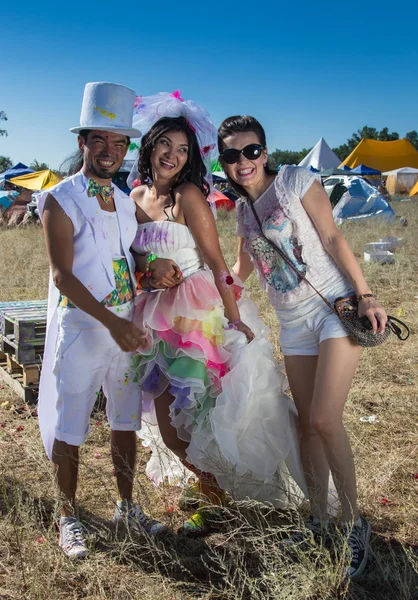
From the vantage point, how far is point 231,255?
1127cm

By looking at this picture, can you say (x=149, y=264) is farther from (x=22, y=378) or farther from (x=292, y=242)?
(x=22, y=378)

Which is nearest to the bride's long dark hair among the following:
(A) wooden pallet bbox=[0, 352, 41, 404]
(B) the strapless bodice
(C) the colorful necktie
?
(B) the strapless bodice

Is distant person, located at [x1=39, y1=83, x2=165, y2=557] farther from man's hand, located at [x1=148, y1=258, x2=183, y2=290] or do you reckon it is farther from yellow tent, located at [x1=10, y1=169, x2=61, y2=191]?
yellow tent, located at [x1=10, y1=169, x2=61, y2=191]

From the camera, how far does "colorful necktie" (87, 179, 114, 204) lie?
9.34 ft

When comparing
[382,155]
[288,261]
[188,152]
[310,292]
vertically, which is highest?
[382,155]

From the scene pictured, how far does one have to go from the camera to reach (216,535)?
10.3 ft

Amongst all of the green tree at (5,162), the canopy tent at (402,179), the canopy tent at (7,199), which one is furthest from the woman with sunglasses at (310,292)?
the green tree at (5,162)

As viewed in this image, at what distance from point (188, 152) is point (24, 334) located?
2.30 metres

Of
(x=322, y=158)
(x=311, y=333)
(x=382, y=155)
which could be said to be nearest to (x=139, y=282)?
(x=311, y=333)

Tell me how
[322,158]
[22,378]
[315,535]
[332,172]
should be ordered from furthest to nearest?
[322,158]
[332,172]
[22,378]
[315,535]

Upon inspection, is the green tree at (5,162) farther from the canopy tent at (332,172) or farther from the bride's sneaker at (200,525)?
the bride's sneaker at (200,525)

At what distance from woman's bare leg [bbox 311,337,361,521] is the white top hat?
1423mm

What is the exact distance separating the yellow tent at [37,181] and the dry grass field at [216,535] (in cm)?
2027

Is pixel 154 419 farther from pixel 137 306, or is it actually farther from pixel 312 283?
pixel 312 283
